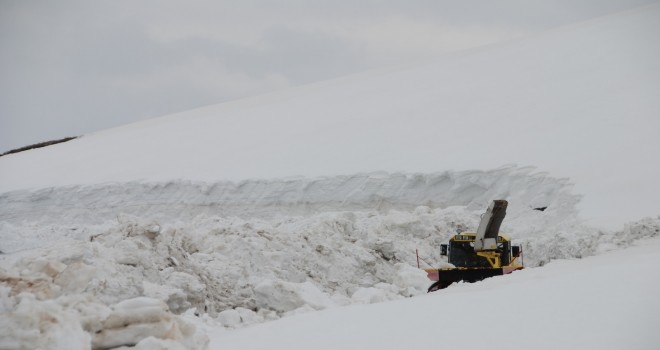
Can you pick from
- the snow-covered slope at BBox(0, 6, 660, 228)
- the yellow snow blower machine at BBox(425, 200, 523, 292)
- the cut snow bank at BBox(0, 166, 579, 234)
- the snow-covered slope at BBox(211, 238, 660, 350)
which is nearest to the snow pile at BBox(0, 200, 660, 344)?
the yellow snow blower machine at BBox(425, 200, 523, 292)

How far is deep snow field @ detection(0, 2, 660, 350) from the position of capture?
13.3ft

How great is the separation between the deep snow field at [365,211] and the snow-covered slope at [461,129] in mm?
75

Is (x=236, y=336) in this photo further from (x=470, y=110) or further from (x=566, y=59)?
(x=566, y=59)

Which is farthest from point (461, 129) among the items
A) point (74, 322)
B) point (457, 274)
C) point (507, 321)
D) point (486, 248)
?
point (74, 322)

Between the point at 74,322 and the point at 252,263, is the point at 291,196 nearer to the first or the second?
the point at 252,263

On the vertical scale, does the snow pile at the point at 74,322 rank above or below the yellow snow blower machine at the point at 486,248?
above

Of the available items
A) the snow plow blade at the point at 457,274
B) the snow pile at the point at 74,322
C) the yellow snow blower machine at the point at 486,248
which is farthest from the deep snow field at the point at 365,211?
the yellow snow blower machine at the point at 486,248

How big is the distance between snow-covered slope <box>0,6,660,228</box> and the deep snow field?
0.07m

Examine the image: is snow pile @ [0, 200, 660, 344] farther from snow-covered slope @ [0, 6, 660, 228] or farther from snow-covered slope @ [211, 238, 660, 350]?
snow-covered slope @ [0, 6, 660, 228]

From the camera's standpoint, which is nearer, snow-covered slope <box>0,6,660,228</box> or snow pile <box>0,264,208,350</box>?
snow pile <box>0,264,208,350</box>

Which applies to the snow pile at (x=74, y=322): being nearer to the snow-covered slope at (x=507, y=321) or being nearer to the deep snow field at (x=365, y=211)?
the deep snow field at (x=365, y=211)

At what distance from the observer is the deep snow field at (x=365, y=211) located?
160 inches

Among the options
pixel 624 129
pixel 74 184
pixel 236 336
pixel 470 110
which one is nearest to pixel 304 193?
pixel 470 110

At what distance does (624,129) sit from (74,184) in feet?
48.1
